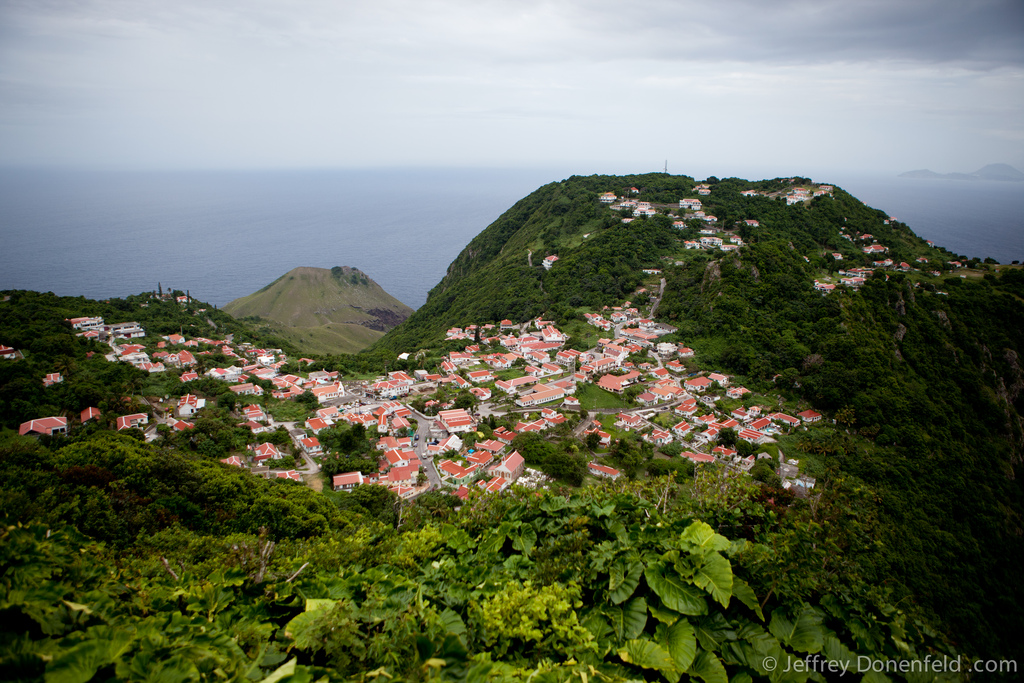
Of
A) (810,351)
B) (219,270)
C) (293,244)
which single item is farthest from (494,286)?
(293,244)

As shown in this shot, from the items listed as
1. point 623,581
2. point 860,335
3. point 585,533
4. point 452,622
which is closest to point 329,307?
point 860,335

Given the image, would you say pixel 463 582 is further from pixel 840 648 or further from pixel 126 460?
pixel 126 460

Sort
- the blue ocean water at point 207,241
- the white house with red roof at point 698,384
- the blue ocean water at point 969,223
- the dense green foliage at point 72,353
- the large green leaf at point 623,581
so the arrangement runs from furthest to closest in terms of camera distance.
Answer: the blue ocean water at point 207,241, the blue ocean water at point 969,223, the white house with red roof at point 698,384, the dense green foliage at point 72,353, the large green leaf at point 623,581

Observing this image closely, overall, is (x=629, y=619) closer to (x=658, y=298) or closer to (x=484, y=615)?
(x=484, y=615)

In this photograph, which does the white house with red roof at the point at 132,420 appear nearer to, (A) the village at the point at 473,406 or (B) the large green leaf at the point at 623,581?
(A) the village at the point at 473,406

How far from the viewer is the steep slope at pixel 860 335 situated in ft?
54.5

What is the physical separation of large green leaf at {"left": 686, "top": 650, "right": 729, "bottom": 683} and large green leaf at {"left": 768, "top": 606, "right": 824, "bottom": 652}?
0.53m

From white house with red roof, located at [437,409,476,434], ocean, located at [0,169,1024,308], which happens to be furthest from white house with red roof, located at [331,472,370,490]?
ocean, located at [0,169,1024,308]

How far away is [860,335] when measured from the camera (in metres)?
28.5

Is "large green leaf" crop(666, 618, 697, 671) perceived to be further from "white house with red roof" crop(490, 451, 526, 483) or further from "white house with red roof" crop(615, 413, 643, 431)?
"white house with red roof" crop(615, 413, 643, 431)

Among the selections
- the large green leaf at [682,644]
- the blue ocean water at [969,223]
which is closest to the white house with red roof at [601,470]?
the large green leaf at [682,644]

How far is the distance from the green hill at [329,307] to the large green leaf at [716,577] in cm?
5485

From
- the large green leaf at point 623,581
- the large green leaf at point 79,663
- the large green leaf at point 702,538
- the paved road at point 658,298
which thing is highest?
the large green leaf at point 79,663

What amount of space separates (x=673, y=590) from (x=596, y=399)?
81.9 ft
